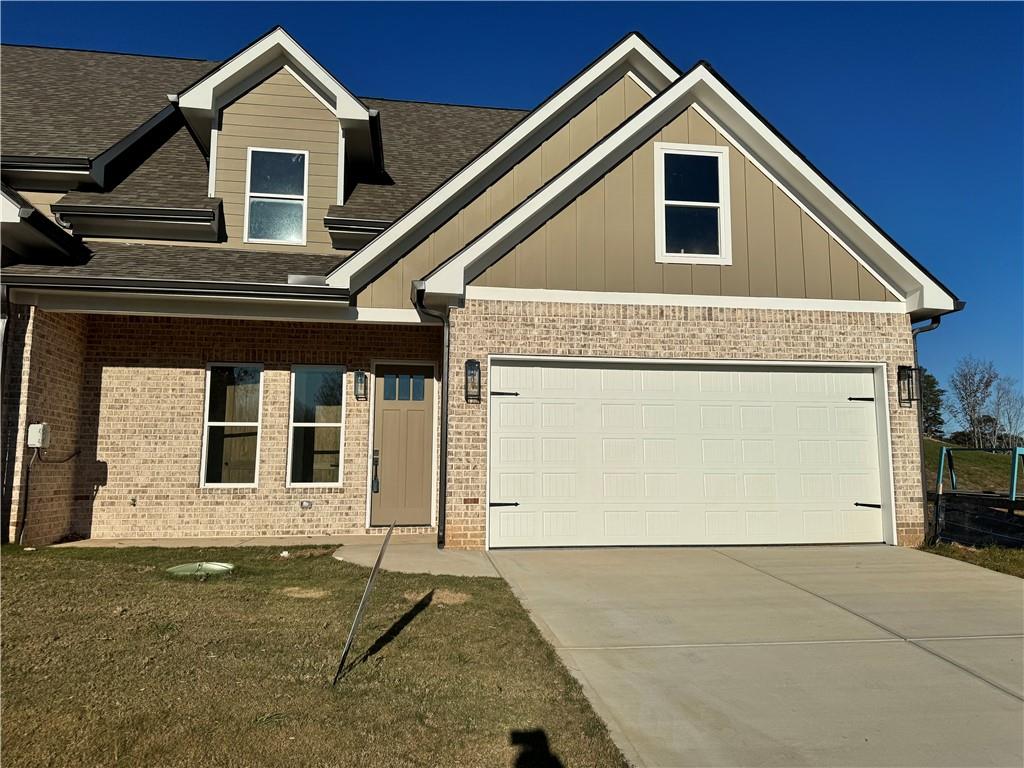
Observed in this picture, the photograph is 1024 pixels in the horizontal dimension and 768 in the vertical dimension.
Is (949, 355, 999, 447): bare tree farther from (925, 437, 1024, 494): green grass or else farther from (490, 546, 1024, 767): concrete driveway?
(490, 546, 1024, 767): concrete driveway

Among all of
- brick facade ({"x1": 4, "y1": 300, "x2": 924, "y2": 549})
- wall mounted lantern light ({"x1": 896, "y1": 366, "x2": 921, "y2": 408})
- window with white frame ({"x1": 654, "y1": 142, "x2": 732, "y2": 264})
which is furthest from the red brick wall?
wall mounted lantern light ({"x1": 896, "y1": 366, "x2": 921, "y2": 408})

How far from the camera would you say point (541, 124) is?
33.0ft

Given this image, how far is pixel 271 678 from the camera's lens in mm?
3775

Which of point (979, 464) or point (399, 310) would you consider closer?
point (399, 310)

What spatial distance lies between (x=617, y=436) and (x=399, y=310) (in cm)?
328

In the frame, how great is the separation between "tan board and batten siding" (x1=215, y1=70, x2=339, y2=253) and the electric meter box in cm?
346

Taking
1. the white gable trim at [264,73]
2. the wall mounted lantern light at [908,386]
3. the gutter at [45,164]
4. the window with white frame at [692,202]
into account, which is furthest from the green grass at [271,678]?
the white gable trim at [264,73]

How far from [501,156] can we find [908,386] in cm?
640

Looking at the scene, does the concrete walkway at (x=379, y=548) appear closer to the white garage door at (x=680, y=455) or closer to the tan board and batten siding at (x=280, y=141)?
the white garage door at (x=680, y=455)

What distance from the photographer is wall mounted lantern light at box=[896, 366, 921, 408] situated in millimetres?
8703

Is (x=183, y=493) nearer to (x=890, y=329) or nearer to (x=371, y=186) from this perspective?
(x=371, y=186)

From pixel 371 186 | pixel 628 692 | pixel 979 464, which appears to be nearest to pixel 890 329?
pixel 628 692

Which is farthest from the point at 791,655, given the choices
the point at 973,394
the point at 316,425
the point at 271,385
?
the point at 973,394

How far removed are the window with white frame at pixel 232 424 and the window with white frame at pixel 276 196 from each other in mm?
1996
